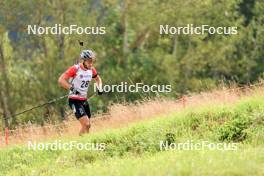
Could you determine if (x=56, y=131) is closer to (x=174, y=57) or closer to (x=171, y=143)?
(x=171, y=143)

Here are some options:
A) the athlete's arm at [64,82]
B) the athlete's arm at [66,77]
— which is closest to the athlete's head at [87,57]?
the athlete's arm at [66,77]

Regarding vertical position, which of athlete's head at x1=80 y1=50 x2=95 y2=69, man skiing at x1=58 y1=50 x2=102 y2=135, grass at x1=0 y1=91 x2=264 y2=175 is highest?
athlete's head at x1=80 y1=50 x2=95 y2=69

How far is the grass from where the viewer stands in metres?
9.99

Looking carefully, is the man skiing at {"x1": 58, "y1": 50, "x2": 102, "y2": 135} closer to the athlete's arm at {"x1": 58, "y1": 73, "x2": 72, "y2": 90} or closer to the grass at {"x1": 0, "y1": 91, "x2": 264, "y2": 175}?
the athlete's arm at {"x1": 58, "y1": 73, "x2": 72, "y2": 90}

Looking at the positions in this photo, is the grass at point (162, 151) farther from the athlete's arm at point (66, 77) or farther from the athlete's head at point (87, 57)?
the athlete's head at point (87, 57)

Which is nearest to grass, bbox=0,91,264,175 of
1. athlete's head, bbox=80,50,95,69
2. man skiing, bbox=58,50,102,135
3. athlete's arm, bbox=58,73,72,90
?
man skiing, bbox=58,50,102,135

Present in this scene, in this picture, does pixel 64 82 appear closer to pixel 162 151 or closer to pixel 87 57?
pixel 87 57

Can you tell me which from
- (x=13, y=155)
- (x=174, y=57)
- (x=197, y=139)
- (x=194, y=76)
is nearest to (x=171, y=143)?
(x=197, y=139)

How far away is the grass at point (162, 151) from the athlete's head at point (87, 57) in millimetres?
1496

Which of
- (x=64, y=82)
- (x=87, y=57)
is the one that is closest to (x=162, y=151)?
(x=64, y=82)

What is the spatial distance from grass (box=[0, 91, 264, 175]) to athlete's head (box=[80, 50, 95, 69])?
4.91 ft

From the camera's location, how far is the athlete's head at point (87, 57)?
14164 millimetres

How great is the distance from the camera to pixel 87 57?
14.2 meters

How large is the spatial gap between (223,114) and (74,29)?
26.3 metres
